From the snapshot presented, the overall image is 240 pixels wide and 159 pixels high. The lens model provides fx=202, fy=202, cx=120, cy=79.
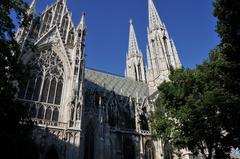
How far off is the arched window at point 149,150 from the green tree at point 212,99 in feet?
31.0

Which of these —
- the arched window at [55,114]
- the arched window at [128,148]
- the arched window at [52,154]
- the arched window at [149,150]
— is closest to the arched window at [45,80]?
the arched window at [55,114]

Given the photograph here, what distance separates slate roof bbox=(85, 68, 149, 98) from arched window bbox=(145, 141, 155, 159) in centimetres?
917

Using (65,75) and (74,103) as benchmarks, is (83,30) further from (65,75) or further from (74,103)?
(74,103)

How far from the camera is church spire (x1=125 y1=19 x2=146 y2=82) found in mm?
48594

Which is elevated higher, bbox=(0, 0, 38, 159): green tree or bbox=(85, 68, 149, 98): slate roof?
bbox=(85, 68, 149, 98): slate roof

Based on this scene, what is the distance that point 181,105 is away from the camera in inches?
613

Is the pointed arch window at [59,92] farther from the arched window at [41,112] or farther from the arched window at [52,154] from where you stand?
the arched window at [52,154]

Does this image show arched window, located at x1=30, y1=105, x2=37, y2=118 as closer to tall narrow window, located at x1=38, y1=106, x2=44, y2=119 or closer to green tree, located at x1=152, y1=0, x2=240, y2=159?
tall narrow window, located at x1=38, y1=106, x2=44, y2=119

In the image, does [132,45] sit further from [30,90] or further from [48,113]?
[48,113]

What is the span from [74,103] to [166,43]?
81.2 feet

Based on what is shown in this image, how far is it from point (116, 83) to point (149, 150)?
1451 centimetres

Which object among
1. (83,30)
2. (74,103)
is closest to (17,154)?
(74,103)

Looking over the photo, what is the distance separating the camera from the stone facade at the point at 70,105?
18.4 m

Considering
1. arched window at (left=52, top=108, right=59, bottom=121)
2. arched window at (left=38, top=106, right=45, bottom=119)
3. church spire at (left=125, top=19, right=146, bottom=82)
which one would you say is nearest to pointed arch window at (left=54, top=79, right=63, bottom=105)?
arched window at (left=52, top=108, right=59, bottom=121)
